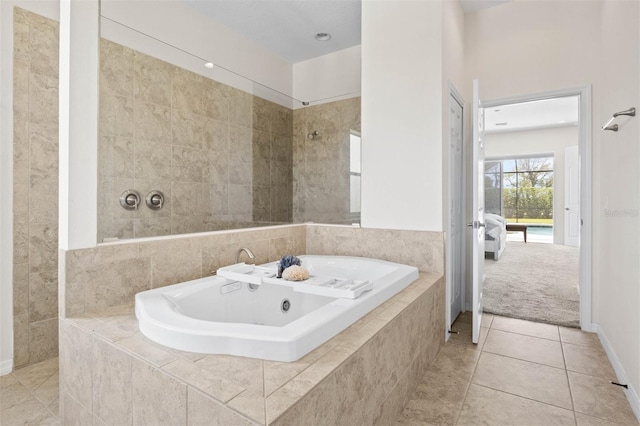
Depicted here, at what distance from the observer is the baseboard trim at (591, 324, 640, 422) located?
66.0 inches

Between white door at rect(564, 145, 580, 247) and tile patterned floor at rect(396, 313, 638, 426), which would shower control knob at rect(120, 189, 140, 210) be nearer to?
tile patterned floor at rect(396, 313, 638, 426)

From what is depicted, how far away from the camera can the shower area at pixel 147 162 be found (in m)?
2.14

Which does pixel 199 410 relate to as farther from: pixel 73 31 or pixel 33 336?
pixel 33 336

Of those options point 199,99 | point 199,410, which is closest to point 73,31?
point 199,99

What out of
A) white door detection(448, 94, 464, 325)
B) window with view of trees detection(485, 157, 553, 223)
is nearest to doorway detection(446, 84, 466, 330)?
white door detection(448, 94, 464, 325)

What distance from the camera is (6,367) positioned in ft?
6.91

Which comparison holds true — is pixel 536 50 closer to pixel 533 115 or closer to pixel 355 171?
pixel 355 171

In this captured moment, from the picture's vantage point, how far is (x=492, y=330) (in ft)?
9.12

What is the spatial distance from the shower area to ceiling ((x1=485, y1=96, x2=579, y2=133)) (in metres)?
4.07

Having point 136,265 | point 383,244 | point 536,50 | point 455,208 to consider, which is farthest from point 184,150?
point 536,50

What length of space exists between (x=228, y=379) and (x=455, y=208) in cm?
248

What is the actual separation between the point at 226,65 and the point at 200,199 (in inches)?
56.2

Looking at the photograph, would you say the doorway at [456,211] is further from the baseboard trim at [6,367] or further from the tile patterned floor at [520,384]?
the baseboard trim at [6,367]

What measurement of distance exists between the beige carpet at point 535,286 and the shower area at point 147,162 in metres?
1.92
